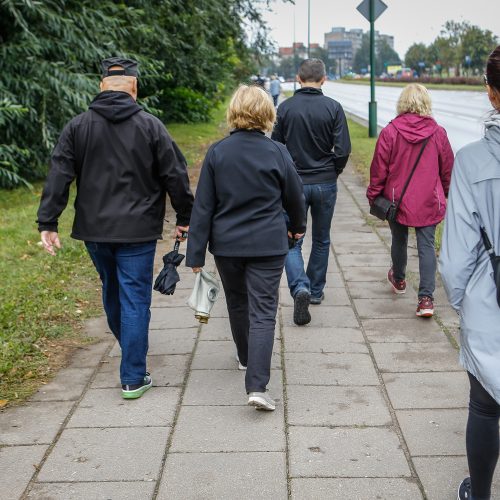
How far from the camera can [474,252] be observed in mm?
2850

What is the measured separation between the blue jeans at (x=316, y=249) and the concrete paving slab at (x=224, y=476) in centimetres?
222

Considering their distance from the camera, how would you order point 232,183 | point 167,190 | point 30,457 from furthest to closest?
point 167,190
point 232,183
point 30,457

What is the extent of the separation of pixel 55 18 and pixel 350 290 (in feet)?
22.9

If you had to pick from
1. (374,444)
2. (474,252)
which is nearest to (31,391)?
(374,444)

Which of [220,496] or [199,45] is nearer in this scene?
[220,496]

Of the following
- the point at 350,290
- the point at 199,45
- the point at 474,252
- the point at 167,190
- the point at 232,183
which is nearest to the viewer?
the point at 474,252

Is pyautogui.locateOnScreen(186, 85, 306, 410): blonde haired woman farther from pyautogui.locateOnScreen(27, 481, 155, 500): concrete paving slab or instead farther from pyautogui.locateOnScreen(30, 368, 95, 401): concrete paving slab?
pyautogui.locateOnScreen(30, 368, 95, 401): concrete paving slab

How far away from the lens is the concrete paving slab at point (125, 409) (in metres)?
4.20

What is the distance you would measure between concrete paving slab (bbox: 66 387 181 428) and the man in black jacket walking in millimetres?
1611

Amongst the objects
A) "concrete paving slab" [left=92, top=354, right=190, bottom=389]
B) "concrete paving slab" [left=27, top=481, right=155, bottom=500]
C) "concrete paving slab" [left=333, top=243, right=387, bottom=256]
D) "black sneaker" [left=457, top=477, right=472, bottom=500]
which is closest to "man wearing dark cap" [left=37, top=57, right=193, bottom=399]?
"concrete paving slab" [left=92, top=354, right=190, bottom=389]

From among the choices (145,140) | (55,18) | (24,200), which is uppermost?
(55,18)

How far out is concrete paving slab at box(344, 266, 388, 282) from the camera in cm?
716

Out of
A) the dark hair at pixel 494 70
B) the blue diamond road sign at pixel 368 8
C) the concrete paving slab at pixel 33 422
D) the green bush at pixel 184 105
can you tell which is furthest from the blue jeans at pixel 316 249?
the green bush at pixel 184 105

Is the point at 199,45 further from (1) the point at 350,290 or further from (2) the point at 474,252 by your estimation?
(2) the point at 474,252
